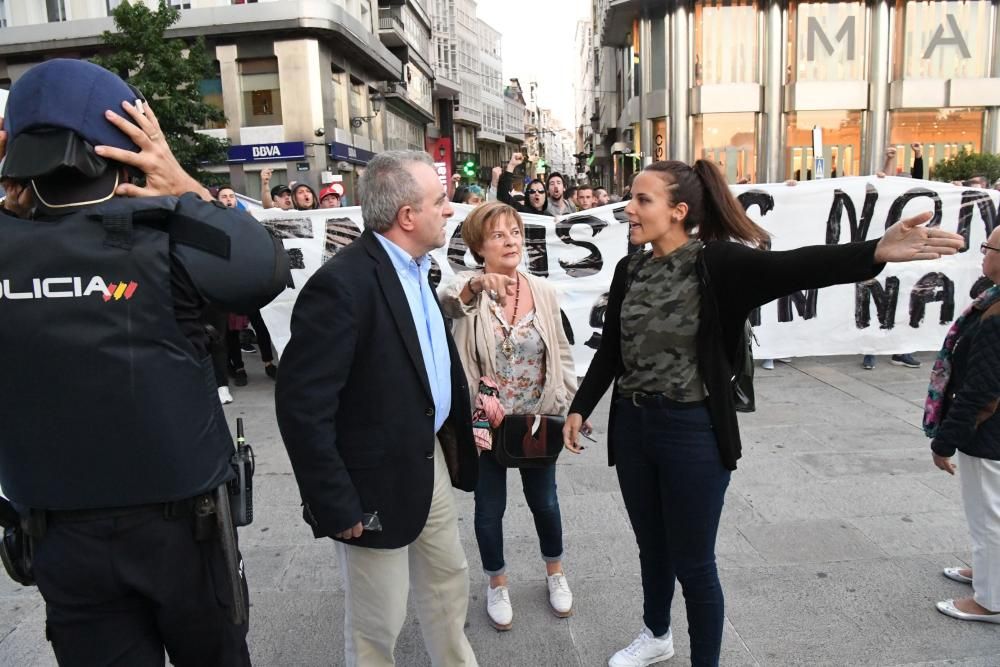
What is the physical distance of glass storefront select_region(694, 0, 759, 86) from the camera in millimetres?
29938

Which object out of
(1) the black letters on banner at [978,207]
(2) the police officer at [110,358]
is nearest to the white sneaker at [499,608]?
(2) the police officer at [110,358]

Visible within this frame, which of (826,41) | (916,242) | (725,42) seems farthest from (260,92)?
(916,242)

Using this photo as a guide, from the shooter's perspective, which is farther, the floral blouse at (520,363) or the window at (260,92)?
the window at (260,92)

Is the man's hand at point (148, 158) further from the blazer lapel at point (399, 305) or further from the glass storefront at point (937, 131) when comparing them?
the glass storefront at point (937, 131)

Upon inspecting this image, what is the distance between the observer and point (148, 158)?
175 cm

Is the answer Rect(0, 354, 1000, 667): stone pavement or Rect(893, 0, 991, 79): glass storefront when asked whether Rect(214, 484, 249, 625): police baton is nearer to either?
Rect(0, 354, 1000, 667): stone pavement

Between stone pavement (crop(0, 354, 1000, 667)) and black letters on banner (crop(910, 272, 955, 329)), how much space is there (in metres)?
2.57

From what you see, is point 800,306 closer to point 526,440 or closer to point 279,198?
point 526,440

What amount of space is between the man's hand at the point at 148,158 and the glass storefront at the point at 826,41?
32.9m

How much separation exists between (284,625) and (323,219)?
212 inches

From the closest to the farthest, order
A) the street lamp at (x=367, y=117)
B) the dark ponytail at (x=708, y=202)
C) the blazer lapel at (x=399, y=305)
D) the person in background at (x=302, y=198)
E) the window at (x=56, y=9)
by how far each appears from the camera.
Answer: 1. the blazer lapel at (x=399, y=305)
2. the dark ponytail at (x=708, y=202)
3. the person in background at (x=302, y=198)
4. the window at (x=56, y=9)
5. the street lamp at (x=367, y=117)

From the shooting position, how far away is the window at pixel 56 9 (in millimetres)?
32969

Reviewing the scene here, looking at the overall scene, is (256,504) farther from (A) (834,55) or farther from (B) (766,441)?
(A) (834,55)

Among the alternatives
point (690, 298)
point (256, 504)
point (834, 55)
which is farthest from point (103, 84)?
point (834, 55)
